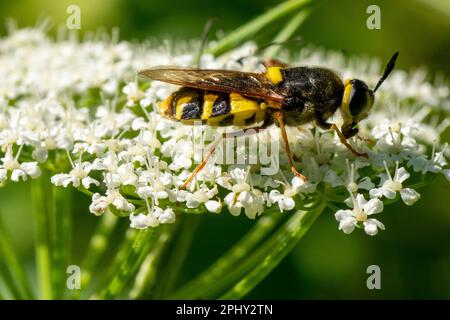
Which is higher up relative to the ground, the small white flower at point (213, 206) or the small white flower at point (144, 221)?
the small white flower at point (213, 206)

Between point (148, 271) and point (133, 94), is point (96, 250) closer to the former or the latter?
point (148, 271)

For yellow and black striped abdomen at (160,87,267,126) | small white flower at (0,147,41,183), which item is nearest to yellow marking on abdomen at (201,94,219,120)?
yellow and black striped abdomen at (160,87,267,126)

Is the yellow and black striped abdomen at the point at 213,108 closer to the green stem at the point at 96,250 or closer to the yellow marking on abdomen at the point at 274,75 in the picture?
the yellow marking on abdomen at the point at 274,75

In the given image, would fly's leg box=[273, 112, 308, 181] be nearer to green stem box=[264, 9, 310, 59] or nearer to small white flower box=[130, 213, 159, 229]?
small white flower box=[130, 213, 159, 229]

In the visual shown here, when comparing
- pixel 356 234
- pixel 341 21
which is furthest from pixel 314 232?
pixel 341 21

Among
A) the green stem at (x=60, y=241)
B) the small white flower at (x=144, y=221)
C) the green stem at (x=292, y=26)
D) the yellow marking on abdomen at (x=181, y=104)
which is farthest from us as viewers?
the green stem at (x=292, y=26)

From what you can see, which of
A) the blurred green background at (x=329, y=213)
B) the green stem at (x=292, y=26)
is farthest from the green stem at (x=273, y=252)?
the blurred green background at (x=329, y=213)
